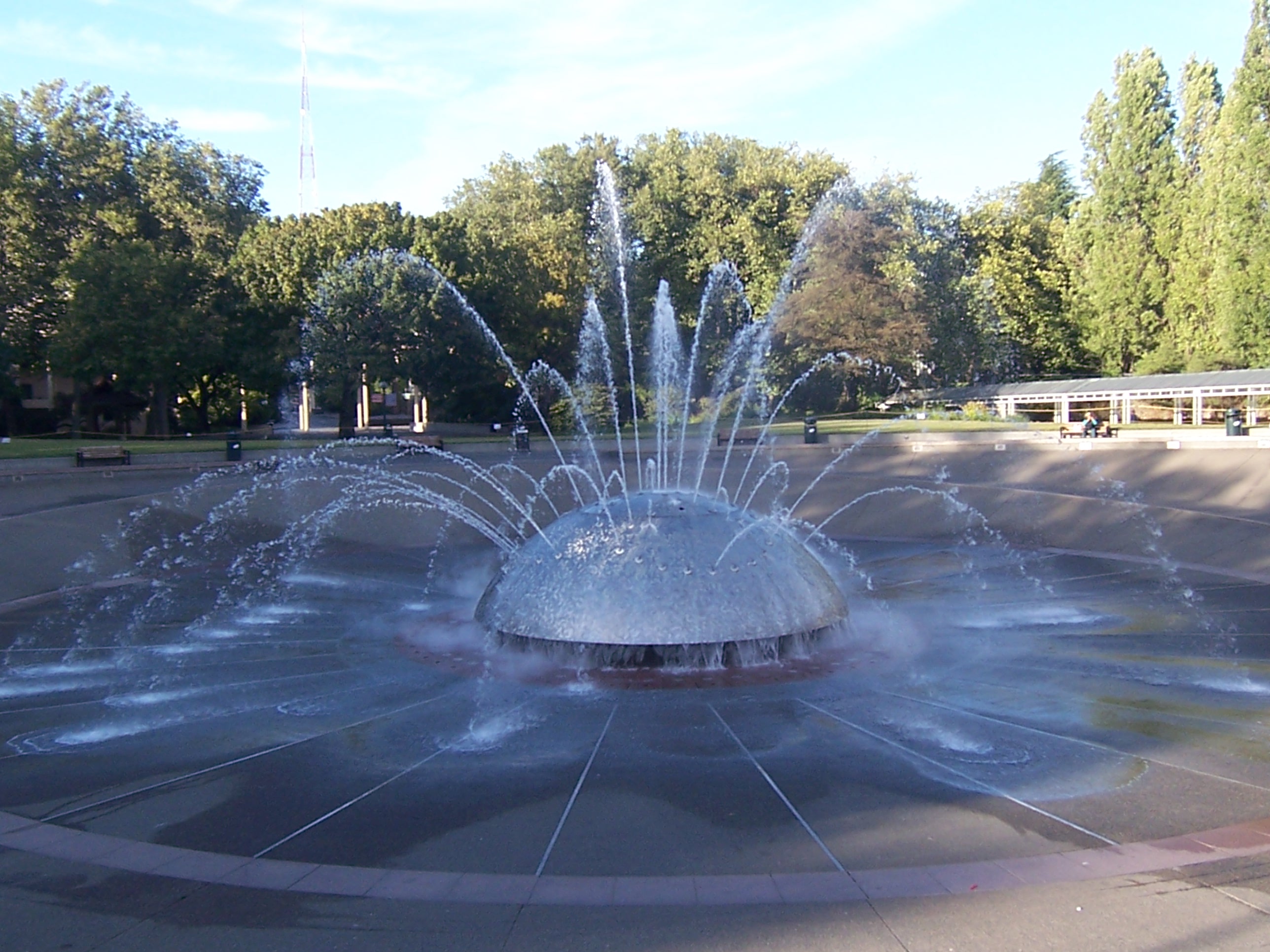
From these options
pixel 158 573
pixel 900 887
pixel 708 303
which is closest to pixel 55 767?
pixel 900 887

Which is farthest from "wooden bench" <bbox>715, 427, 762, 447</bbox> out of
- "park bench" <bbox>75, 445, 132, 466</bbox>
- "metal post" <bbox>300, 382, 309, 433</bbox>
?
"metal post" <bbox>300, 382, 309, 433</bbox>

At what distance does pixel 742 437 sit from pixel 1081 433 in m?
10.7

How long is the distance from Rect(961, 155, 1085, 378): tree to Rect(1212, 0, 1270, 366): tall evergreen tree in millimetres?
9611

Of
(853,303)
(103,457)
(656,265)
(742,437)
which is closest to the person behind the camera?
(103,457)

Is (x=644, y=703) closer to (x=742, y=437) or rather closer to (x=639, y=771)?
(x=639, y=771)

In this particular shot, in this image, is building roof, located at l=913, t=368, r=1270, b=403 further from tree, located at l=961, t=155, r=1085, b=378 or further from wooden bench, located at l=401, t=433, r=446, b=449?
wooden bench, located at l=401, t=433, r=446, b=449

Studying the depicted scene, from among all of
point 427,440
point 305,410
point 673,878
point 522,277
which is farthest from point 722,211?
point 673,878

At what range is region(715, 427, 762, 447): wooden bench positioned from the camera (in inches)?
1267

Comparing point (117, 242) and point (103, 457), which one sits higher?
point (117, 242)

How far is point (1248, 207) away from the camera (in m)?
39.7

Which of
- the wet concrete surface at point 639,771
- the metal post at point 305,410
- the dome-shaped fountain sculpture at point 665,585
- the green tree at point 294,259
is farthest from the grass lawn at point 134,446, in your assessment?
the dome-shaped fountain sculpture at point 665,585

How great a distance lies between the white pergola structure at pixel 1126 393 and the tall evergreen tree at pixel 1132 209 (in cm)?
417

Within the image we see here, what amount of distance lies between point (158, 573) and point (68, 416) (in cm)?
4023

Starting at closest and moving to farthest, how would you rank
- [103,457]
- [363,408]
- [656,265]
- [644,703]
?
[644,703] < [103,457] < [656,265] < [363,408]
